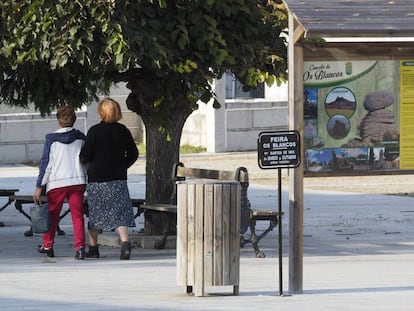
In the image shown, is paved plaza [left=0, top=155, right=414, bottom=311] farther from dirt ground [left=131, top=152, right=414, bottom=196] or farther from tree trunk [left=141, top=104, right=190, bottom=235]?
dirt ground [left=131, top=152, right=414, bottom=196]

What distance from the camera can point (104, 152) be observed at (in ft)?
44.2

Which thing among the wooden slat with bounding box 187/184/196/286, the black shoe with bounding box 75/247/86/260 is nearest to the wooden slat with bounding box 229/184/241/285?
the wooden slat with bounding box 187/184/196/286

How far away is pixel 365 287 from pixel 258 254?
2680 millimetres

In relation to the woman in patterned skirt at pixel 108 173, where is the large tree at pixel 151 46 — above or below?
above

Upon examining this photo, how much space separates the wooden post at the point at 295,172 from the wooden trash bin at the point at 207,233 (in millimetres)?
449

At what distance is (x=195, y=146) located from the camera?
31.8 m

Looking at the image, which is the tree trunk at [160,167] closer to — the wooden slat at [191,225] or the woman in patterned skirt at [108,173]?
the woman in patterned skirt at [108,173]

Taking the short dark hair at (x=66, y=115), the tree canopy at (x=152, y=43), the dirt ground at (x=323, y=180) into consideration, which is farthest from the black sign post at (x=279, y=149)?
the dirt ground at (x=323, y=180)

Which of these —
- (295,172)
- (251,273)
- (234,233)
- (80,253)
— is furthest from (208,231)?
(80,253)

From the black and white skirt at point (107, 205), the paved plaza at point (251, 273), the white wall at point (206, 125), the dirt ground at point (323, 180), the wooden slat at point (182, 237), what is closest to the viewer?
the paved plaza at point (251, 273)

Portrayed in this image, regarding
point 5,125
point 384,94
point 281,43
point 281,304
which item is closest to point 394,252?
point 281,43

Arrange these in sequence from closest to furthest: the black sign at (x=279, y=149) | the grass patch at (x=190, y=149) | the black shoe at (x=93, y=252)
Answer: the black sign at (x=279, y=149)
the black shoe at (x=93, y=252)
the grass patch at (x=190, y=149)

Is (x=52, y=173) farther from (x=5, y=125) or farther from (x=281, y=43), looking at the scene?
(x=5, y=125)

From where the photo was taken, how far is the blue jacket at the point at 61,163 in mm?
13469
